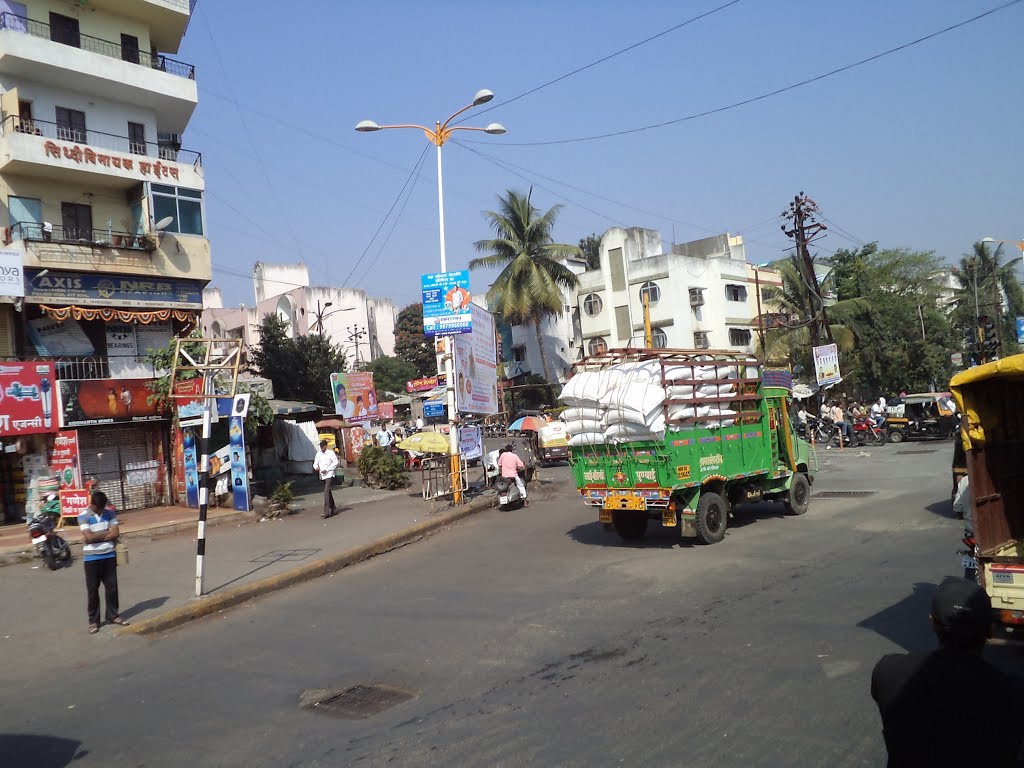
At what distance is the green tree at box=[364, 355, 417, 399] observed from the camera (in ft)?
208

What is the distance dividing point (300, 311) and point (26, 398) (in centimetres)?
4352

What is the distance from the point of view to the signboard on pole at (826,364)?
31594 millimetres

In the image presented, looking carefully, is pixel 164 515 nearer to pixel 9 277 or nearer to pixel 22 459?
pixel 22 459

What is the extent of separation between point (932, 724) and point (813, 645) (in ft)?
14.7

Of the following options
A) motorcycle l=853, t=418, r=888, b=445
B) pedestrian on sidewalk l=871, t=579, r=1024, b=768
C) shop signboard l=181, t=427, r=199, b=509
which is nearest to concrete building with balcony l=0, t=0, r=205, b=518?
shop signboard l=181, t=427, r=199, b=509

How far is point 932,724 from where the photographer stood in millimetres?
2656

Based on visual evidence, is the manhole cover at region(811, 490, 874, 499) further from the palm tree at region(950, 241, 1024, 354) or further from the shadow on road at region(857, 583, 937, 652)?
the palm tree at region(950, 241, 1024, 354)

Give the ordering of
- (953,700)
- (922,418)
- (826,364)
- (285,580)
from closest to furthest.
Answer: (953,700) < (285,580) < (922,418) < (826,364)

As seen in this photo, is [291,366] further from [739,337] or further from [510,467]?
[739,337]

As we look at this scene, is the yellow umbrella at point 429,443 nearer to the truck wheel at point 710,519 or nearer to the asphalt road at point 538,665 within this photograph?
the asphalt road at point 538,665

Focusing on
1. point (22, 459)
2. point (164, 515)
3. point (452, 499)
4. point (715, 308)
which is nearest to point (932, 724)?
point (452, 499)

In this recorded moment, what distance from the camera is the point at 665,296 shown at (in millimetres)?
46656

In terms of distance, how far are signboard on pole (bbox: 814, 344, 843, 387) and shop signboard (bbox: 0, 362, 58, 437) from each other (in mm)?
26641

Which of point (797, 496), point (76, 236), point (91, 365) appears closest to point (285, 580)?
point (797, 496)
